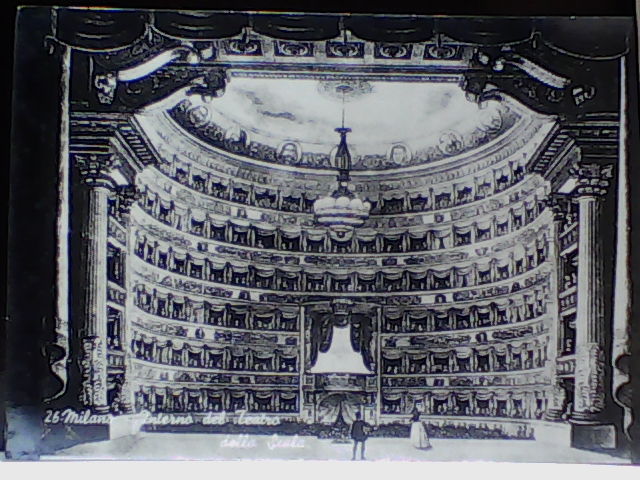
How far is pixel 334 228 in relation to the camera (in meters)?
1.80

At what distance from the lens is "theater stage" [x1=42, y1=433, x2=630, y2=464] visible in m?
1.75

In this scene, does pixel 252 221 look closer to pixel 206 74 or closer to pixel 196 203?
pixel 196 203

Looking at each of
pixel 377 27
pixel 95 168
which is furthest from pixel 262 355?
pixel 377 27

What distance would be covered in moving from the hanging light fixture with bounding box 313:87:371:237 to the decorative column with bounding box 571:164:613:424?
1.89 ft

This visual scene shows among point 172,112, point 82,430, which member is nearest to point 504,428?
point 82,430

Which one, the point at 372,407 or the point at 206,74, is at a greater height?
the point at 206,74

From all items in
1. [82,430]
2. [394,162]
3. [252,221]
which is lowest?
[82,430]

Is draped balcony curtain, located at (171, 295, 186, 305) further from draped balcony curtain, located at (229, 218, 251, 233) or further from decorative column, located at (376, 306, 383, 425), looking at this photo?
decorative column, located at (376, 306, 383, 425)

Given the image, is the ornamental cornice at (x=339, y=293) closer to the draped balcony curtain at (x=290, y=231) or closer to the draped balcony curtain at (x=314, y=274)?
the draped balcony curtain at (x=314, y=274)

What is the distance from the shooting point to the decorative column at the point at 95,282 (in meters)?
1.74

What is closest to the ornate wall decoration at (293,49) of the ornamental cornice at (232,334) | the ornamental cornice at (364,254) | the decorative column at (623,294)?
the ornamental cornice at (364,254)

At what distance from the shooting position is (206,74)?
70.1 inches

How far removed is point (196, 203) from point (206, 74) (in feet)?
1.13

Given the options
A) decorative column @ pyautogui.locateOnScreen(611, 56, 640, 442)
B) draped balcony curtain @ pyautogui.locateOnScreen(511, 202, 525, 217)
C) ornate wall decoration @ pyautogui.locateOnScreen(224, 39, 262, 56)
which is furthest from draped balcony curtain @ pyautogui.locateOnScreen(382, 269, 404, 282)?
ornate wall decoration @ pyautogui.locateOnScreen(224, 39, 262, 56)
